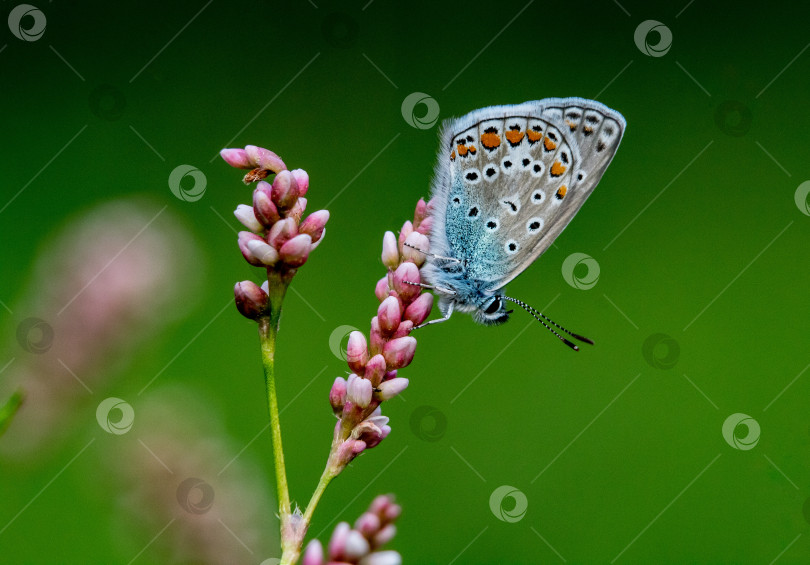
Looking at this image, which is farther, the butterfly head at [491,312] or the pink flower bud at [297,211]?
the butterfly head at [491,312]

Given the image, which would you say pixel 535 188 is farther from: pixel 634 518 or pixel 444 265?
pixel 634 518

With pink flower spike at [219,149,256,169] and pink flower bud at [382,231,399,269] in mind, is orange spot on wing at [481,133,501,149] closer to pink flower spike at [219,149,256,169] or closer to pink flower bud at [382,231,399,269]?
pink flower bud at [382,231,399,269]
